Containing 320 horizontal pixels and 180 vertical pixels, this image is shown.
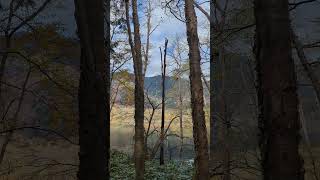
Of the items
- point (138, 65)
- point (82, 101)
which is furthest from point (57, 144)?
point (82, 101)

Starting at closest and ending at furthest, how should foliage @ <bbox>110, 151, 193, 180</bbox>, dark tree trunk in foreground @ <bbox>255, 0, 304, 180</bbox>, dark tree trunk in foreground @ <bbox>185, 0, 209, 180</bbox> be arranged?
dark tree trunk in foreground @ <bbox>255, 0, 304, 180</bbox> < dark tree trunk in foreground @ <bbox>185, 0, 209, 180</bbox> < foliage @ <bbox>110, 151, 193, 180</bbox>

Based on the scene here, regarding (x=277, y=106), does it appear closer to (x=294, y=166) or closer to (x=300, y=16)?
(x=294, y=166)

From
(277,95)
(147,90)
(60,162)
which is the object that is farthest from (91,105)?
(147,90)

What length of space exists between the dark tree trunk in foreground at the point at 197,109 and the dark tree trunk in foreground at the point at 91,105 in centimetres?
583

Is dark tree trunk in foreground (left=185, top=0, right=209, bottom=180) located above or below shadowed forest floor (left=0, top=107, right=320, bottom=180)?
above

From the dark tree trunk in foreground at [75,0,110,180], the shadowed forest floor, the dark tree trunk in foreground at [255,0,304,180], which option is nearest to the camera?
the dark tree trunk in foreground at [255,0,304,180]

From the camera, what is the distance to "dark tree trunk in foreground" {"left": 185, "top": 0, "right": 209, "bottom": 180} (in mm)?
9039

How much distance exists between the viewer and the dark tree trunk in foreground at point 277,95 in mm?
2820

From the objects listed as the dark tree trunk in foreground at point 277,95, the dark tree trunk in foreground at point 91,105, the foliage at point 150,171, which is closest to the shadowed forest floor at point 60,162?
the foliage at point 150,171

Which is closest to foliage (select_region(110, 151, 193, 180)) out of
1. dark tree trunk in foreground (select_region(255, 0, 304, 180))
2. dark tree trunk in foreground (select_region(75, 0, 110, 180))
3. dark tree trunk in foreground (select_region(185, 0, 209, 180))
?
dark tree trunk in foreground (select_region(185, 0, 209, 180))

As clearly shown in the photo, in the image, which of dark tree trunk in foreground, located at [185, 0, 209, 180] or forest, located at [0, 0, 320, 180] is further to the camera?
dark tree trunk in foreground, located at [185, 0, 209, 180]

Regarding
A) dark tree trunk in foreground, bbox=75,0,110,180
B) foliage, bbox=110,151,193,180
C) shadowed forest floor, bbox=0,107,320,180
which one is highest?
dark tree trunk in foreground, bbox=75,0,110,180

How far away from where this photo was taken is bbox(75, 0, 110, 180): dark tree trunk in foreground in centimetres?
330

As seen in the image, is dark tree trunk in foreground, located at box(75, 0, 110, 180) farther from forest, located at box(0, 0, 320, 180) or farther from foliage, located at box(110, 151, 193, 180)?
foliage, located at box(110, 151, 193, 180)
